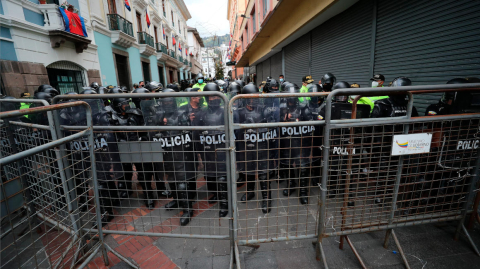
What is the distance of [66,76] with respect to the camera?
994 centimetres

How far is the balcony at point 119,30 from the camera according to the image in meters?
13.0

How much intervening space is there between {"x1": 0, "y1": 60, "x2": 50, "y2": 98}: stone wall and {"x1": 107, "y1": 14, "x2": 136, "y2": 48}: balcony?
19.7ft

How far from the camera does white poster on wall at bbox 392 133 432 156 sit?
2191 mm

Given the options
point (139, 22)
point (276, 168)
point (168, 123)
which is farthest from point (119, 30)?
point (276, 168)

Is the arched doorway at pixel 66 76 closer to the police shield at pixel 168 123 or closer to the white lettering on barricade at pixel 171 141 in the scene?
the police shield at pixel 168 123

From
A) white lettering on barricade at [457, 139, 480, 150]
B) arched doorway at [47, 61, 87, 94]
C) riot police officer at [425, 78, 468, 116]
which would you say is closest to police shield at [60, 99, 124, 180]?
white lettering on barricade at [457, 139, 480, 150]

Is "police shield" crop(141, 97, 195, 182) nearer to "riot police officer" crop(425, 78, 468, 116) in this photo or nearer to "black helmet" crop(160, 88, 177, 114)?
"black helmet" crop(160, 88, 177, 114)

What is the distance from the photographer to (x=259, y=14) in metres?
13.6

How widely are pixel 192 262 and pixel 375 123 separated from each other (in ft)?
7.97

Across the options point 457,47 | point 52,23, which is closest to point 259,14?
point 52,23

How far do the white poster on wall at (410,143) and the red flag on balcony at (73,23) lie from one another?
11.5 m

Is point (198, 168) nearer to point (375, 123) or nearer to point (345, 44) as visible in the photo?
point (375, 123)

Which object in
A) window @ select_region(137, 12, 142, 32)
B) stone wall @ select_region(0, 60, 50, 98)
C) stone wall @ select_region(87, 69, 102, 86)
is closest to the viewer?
stone wall @ select_region(0, 60, 50, 98)

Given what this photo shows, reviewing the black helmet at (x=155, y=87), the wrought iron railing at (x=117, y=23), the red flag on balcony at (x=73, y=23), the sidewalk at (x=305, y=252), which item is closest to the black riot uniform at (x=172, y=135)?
the sidewalk at (x=305, y=252)
